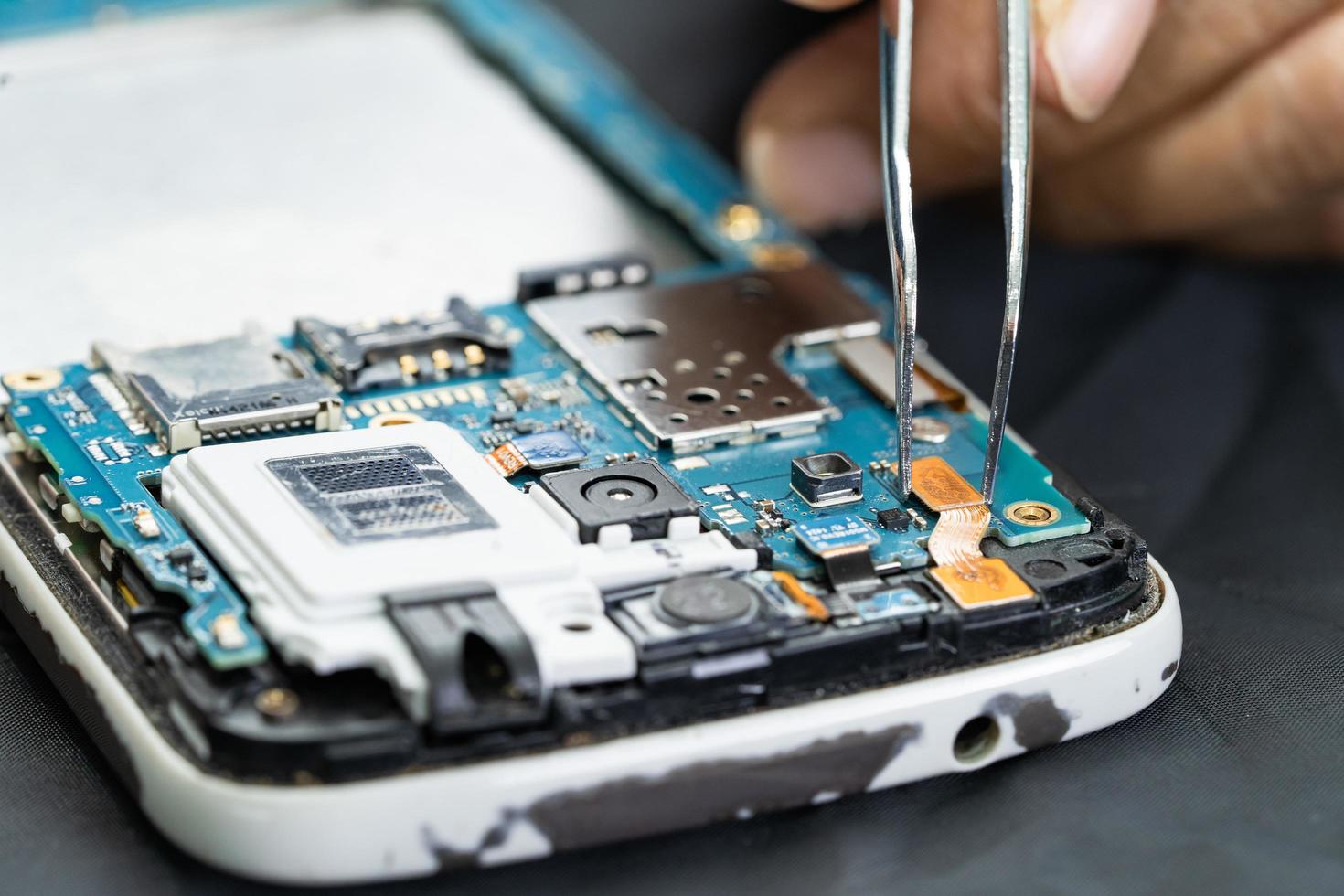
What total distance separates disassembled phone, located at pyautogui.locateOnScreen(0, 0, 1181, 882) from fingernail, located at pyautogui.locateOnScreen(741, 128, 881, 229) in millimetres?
1229

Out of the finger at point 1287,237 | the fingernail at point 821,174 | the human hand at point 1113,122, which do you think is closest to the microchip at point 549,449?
the human hand at point 1113,122

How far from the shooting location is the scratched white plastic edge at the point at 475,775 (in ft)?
9.51

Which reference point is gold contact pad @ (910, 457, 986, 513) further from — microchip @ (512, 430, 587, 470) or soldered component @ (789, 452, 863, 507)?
microchip @ (512, 430, 587, 470)

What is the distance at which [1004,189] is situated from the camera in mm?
3533

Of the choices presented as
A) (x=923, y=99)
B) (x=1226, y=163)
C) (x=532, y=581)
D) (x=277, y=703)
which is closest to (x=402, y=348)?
(x=532, y=581)

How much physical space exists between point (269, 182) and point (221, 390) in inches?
61.3

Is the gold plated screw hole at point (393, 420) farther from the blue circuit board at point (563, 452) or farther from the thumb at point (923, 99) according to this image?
the thumb at point (923, 99)

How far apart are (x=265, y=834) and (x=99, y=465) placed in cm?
102

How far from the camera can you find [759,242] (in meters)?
5.08

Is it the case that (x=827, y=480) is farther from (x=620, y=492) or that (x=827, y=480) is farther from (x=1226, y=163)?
(x=1226, y=163)

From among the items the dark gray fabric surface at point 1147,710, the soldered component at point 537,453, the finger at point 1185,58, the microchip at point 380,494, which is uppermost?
the finger at point 1185,58

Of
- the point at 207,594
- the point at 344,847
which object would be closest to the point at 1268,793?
the point at 344,847

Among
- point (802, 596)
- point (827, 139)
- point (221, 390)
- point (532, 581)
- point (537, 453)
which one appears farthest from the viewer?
point (827, 139)

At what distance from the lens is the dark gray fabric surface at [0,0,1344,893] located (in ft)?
10.2
